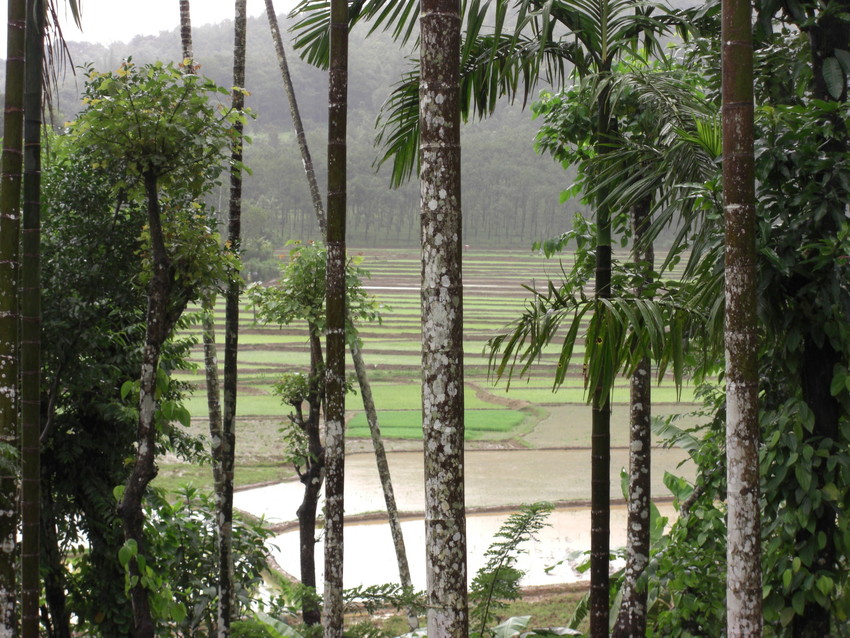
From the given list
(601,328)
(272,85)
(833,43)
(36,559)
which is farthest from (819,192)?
(272,85)

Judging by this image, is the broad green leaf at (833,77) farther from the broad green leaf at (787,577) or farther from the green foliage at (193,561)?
the green foliage at (193,561)

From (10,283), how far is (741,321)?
303cm

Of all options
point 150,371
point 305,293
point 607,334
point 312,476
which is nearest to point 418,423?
point 312,476

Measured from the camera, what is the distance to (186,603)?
6.21 metres

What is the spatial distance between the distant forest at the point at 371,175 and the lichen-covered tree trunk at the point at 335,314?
4282 centimetres

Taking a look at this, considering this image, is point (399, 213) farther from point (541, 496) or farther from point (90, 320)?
point (90, 320)

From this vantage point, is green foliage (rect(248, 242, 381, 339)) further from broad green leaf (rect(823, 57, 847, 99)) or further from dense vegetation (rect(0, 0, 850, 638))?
broad green leaf (rect(823, 57, 847, 99))

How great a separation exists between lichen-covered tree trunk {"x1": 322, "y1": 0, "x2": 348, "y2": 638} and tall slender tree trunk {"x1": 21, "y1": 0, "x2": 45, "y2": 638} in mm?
1309

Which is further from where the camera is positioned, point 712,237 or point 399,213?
point 399,213

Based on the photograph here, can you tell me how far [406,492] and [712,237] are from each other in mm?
11849

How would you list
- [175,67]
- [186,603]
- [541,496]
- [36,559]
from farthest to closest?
[541,496] → [186,603] → [175,67] → [36,559]

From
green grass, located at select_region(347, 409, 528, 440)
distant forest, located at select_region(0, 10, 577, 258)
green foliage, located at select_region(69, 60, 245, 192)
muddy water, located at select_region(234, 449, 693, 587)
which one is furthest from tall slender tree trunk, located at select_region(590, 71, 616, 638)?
distant forest, located at select_region(0, 10, 577, 258)

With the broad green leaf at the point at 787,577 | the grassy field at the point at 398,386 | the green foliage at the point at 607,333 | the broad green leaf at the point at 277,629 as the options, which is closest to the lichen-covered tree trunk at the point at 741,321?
the green foliage at the point at 607,333

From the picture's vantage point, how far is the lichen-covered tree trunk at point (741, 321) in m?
2.81
